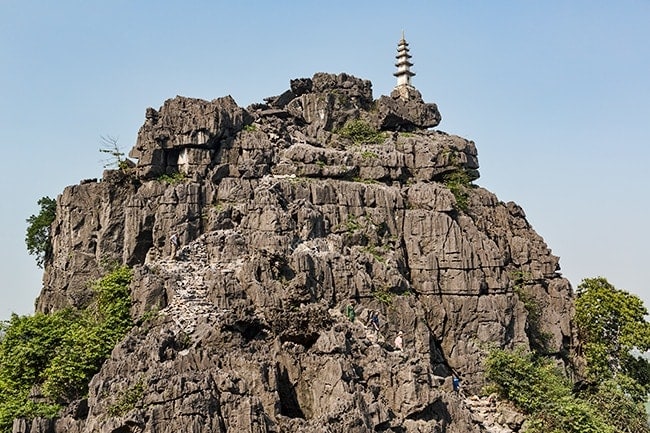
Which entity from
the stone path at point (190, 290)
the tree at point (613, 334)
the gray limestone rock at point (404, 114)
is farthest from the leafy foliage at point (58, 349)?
the tree at point (613, 334)

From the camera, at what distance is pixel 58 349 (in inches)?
1271

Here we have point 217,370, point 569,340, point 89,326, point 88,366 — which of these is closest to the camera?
point 217,370

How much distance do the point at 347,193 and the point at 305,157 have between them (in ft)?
12.7

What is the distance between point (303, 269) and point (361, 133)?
16.6 meters

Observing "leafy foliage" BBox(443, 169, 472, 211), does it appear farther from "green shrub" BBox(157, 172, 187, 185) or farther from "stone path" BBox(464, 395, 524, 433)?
"green shrub" BBox(157, 172, 187, 185)

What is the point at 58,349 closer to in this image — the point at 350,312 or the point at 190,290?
the point at 190,290

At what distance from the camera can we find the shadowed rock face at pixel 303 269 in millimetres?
25281

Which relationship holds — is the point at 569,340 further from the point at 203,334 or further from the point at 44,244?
the point at 44,244

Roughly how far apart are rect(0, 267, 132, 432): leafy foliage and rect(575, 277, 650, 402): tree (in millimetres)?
27487

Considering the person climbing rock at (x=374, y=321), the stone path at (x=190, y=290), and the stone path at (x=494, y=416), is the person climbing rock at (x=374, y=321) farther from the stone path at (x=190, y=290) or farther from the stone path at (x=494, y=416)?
the stone path at (x=190, y=290)

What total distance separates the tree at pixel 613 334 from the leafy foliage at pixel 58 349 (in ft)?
90.2

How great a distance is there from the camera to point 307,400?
2652 cm

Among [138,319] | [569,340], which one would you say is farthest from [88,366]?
[569,340]

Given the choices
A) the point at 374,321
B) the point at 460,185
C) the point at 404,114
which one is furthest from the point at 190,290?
the point at 404,114
